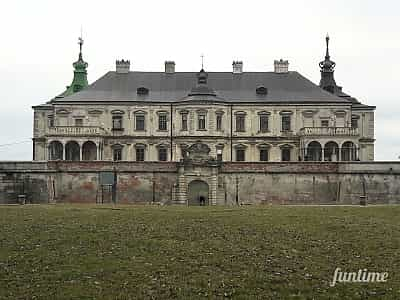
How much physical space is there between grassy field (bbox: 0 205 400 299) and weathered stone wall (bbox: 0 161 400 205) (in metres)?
17.6

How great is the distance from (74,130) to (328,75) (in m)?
24.5

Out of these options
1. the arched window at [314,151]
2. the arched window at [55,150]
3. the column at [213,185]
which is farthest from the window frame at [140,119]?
the column at [213,185]

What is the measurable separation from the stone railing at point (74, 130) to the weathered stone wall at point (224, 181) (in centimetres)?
1569

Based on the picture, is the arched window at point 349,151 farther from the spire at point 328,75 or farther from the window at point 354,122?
the spire at point 328,75

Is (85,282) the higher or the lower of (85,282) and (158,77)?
the lower

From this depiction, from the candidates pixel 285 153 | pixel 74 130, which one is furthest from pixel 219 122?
pixel 74 130

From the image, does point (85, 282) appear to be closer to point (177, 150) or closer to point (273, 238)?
point (273, 238)

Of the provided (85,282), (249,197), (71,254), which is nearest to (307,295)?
(85,282)

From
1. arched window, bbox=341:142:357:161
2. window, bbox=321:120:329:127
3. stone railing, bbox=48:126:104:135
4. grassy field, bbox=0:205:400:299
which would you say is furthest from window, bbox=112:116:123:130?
grassy field, bbox=0:205:400:299

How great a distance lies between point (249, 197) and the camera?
143 ft

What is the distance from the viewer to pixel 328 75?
7012cm

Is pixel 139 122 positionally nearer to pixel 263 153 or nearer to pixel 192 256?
pixel 263 153

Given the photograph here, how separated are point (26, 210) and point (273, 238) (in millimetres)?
11149

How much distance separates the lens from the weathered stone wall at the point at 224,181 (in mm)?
43594
